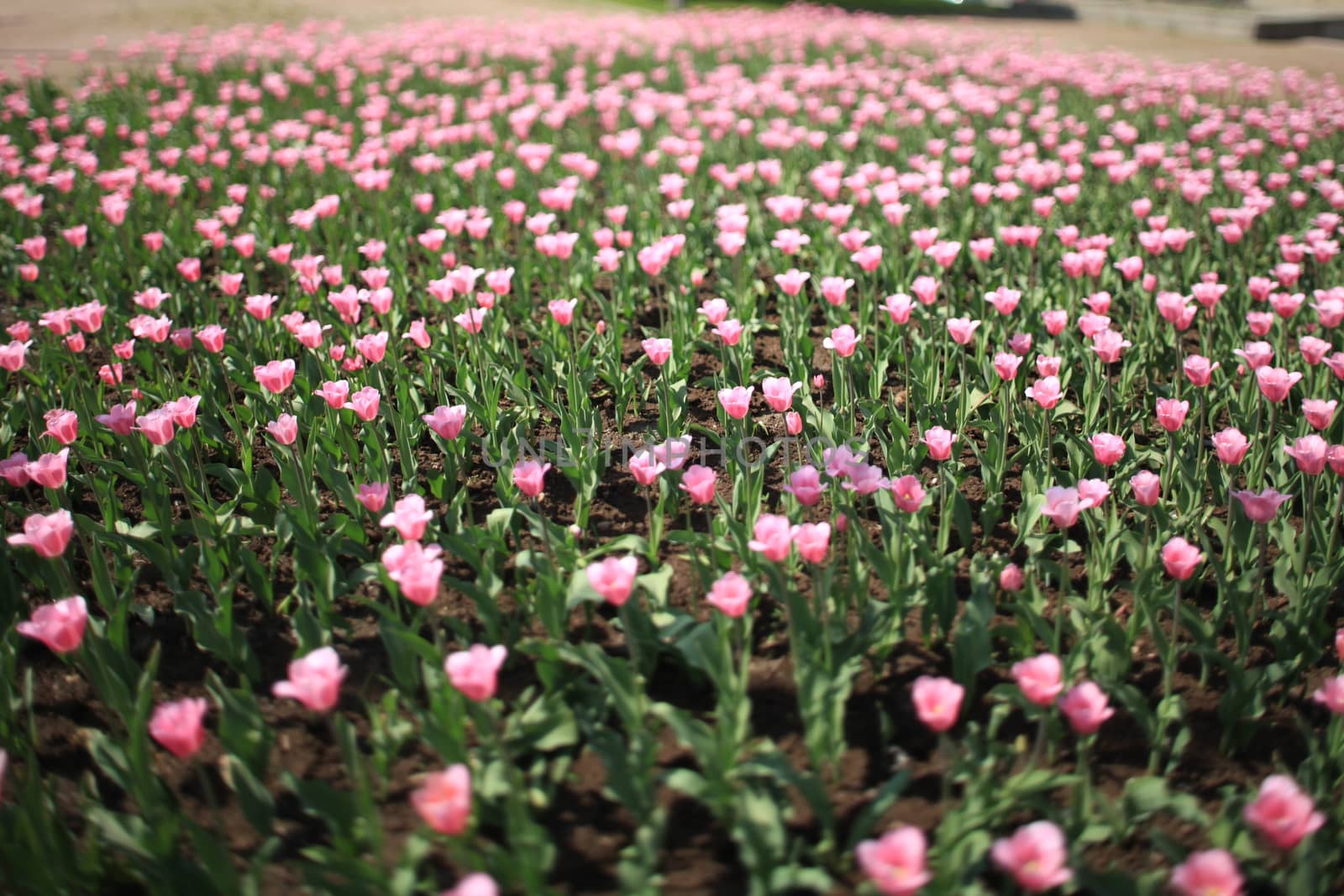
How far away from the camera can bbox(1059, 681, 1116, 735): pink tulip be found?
1.88m

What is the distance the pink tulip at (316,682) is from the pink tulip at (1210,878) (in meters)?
1.43

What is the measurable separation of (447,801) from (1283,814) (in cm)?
136

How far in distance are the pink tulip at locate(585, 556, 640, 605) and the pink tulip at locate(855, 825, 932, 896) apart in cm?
71

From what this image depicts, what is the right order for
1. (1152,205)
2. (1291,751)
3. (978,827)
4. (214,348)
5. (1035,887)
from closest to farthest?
1. (1035,887)
2. (978,827)
3. (1291,751)
4. (214,348)
5. (1152,205)

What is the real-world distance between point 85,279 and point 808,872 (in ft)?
14.5

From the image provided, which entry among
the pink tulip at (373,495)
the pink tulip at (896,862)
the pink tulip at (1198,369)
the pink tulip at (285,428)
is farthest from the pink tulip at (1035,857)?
the pink tulip at (285,428)

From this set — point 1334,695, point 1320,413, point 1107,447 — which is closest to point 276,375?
point 1107,447

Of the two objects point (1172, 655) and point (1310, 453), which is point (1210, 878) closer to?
point (1172, 655)

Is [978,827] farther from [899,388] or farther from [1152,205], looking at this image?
[1152,205]

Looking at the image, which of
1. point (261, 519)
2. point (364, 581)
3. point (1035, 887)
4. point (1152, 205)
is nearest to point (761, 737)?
point (1035, 887)

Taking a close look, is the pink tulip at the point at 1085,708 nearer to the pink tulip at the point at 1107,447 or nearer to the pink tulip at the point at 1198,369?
the pink tulip at the point at 1107,447

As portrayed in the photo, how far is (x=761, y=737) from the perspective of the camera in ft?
7.61

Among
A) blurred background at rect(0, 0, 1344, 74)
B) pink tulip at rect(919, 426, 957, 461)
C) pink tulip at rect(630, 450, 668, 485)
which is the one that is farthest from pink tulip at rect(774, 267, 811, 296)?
blurred background at rect(0, 0, 1344, 74)

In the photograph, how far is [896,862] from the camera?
1.62 m
